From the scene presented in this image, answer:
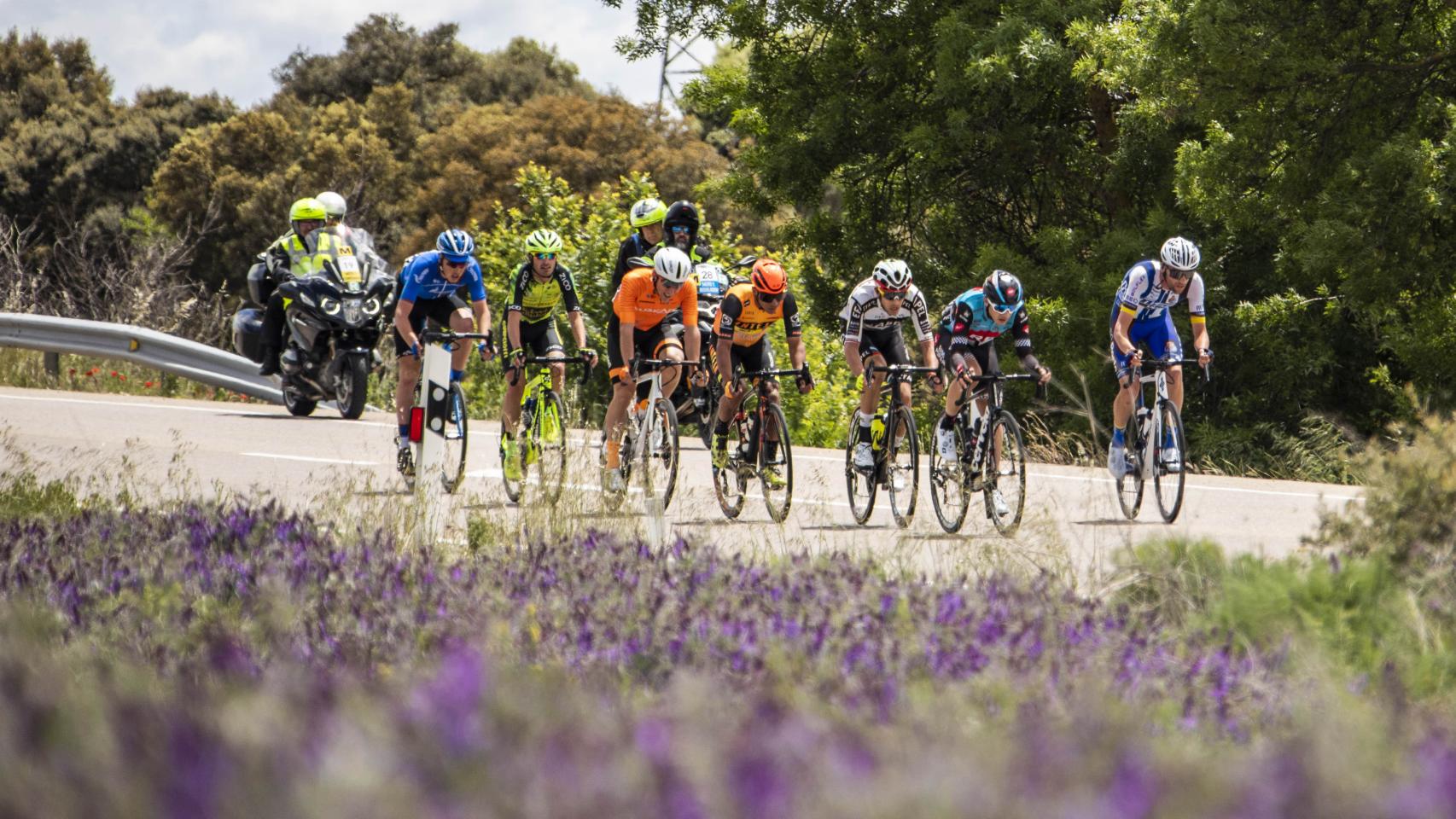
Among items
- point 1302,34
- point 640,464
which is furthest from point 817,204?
point 640,464

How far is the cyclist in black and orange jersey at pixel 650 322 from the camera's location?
33.7 feet

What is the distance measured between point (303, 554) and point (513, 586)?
114 centimetres

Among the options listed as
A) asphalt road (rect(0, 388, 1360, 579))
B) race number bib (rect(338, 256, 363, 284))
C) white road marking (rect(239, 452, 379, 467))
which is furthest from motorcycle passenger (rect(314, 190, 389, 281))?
white road marking (rect(239, 452, 379, 467))

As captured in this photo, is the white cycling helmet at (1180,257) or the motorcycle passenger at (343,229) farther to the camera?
the motorcycle passenger at (343,229)

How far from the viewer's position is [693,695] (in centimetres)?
221

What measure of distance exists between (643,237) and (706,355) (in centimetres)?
111

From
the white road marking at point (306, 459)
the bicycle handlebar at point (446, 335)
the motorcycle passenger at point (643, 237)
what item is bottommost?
the white road marking at point (306, 459)

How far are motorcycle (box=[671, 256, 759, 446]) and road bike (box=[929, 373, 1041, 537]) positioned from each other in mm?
2604

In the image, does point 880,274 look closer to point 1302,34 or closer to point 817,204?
point 1302,34

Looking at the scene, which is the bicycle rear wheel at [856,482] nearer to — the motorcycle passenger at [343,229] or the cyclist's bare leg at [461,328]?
the cyclist's bare leg at [461,328]

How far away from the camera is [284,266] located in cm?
1719

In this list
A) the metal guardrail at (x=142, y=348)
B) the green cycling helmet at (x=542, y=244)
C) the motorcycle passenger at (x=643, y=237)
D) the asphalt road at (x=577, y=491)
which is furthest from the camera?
the metal guardrail at (x=142, y=348)

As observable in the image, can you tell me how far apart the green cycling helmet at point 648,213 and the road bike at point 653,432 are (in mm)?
2439

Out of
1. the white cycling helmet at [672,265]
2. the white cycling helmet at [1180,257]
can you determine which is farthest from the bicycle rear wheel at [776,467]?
the white cycling helmet at [1180,257]
